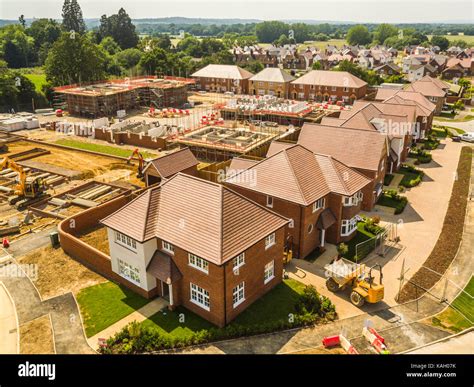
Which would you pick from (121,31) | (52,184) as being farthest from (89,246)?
(121,31)

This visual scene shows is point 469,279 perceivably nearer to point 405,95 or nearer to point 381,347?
point 381,347

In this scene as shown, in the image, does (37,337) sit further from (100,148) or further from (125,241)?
(100,148)

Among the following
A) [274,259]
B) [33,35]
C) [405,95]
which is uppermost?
[33,35]

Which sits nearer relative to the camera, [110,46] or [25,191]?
[25,191]

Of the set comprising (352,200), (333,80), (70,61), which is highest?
(70,61)

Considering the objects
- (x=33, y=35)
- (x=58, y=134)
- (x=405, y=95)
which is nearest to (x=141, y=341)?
(x=58, y=134)

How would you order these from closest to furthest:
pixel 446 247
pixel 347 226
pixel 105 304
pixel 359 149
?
→ pixel 105 304, pixel 446 247, pixel 347 226, pixel 359 149

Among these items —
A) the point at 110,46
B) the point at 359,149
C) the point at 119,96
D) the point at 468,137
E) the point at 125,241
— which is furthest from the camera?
the point at 110,46
